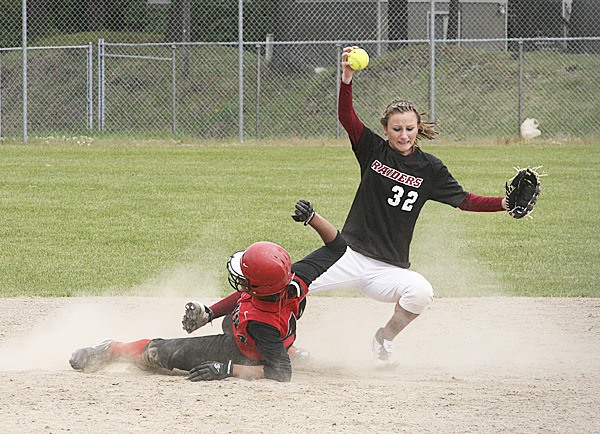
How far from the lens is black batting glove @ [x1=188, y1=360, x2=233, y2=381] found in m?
4.67

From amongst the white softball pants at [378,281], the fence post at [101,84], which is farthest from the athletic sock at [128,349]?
the fence post at [101,84]

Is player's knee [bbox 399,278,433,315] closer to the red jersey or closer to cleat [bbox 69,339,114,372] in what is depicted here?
the red jersey

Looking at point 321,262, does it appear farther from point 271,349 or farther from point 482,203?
point 482,203

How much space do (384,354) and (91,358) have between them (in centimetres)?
158

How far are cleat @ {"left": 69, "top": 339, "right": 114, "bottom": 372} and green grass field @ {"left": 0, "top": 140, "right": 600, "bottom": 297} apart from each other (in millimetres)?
2690

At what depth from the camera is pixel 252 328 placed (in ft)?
15.5

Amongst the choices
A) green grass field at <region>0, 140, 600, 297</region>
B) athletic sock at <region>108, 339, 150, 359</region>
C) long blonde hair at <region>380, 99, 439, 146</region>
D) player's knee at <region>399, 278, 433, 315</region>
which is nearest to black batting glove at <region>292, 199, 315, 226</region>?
player's knee at <region>399, 278, 433, 315</region>

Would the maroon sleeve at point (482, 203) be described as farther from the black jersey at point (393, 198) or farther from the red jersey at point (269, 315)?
the red jersey at point (269, 315)

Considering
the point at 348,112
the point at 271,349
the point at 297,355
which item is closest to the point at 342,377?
the point at 297,355

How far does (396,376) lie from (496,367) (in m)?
0.67

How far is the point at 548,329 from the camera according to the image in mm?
6449

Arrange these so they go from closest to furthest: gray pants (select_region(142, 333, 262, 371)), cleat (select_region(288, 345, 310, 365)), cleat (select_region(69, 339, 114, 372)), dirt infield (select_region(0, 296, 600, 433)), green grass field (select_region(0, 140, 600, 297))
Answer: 1. dirt infield (select_region(0, 296, 600, 433))
2. gray pants (select_region(142, 333, 262, 371))
3. cleat (select_region(69, 339, 114, 372))
4. cleat (select_region(288, 345, 310, 365))
5. green grass field (select_region(0, 140, 600, 297))

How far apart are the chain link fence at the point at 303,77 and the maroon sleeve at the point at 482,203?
11.2m

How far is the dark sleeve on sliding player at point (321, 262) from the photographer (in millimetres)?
5004
